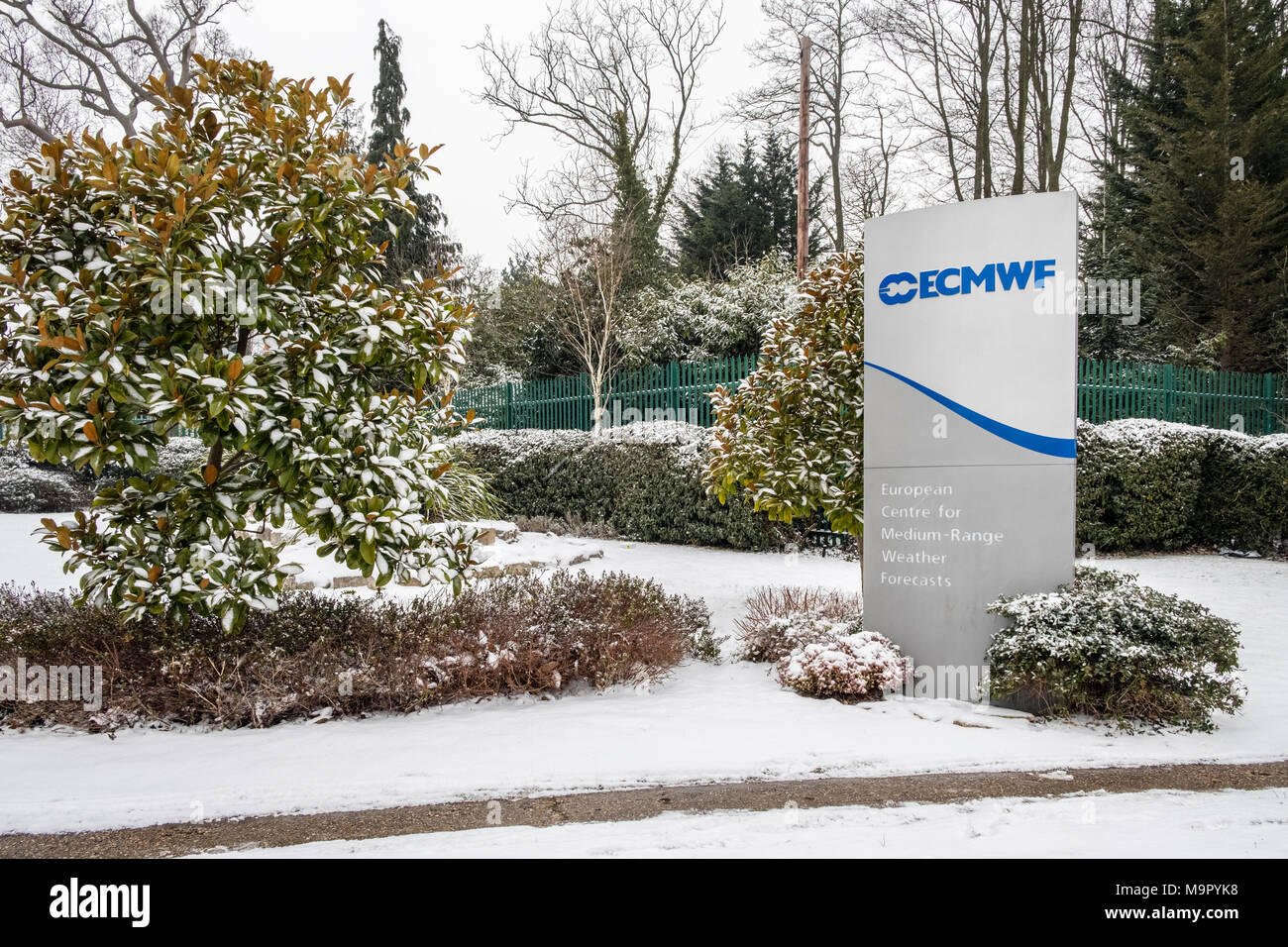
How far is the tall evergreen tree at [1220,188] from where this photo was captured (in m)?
15.7

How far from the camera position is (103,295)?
12.5 ft

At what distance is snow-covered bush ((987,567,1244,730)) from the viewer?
409cm

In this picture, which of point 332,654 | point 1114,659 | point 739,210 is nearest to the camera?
point 1114,659

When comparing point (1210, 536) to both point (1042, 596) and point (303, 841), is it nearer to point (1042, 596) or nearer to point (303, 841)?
point (1042, 596)

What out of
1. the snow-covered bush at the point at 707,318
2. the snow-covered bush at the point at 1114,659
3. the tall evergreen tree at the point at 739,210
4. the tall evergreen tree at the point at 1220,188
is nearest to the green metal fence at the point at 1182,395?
the tall evergreen tree at the point at 1220,188

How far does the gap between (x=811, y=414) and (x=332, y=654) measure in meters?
3.90

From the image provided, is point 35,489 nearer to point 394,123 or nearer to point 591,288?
point 591,288

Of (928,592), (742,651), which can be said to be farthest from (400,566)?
(928,592)

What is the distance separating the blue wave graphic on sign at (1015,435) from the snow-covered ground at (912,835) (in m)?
1.99

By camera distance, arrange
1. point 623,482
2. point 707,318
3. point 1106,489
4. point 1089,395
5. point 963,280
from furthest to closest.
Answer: point 707,318
point 1089,395
point 623,482
point 1106,489
point 963,280

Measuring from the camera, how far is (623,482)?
10617 mm

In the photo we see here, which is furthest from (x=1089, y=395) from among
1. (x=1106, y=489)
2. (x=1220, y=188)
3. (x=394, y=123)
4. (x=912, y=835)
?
(x=394, y=123)

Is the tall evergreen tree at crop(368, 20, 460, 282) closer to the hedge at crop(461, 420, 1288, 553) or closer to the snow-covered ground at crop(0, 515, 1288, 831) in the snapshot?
the hedge at crop(461, 420, 1288, 553)

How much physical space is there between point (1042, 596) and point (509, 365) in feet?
51.6
